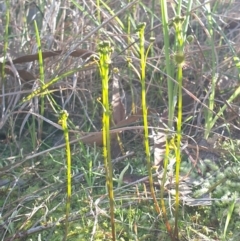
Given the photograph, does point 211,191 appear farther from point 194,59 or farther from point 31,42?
point 31,42

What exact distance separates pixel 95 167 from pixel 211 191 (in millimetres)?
332

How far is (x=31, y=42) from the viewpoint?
1.91 meters

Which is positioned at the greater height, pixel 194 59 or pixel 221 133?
pixel 194 59

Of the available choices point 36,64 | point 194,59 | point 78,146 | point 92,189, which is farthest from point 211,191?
point 36,64

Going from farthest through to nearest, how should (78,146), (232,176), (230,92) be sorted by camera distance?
1. (230,92)
2. (78,146)
3. (232,176)

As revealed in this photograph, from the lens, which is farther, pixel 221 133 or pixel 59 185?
pixel 221 133

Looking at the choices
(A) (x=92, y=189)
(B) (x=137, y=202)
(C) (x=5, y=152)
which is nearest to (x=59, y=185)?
(A) (x=92, y=189)

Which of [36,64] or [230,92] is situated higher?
[36,64]

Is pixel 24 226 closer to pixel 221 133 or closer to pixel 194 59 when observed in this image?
pixel 221 133

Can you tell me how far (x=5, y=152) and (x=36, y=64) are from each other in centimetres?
34

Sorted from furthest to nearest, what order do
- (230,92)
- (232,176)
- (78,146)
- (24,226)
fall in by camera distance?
(230,92), (78,146), (232,176), (24,226)

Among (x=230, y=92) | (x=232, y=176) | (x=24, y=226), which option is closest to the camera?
(x=24, y=226)

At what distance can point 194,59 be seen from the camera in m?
1.88

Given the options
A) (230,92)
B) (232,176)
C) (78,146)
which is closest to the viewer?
(232,176)
